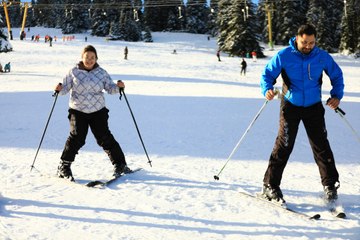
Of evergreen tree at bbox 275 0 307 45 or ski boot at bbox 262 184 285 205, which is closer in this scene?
ski boot at bbox 262 184 285 205

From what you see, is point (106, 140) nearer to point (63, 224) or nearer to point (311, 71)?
point (63, 224)

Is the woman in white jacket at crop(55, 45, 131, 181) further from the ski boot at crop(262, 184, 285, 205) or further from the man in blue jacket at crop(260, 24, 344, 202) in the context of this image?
the man in blue jacket at crop(260, 24, 344, 202)

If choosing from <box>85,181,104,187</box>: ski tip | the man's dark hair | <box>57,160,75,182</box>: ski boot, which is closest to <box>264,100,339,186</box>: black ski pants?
the man's dark hair

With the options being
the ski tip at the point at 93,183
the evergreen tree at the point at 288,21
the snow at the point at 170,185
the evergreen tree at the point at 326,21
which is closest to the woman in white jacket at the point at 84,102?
the ski tip at the point at 93,183

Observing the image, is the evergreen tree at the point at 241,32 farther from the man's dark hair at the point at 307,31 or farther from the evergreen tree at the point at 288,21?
the man's dark hair at the point at 307,31

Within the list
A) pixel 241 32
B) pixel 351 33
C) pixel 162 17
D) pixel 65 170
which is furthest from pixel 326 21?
pixel 65 170

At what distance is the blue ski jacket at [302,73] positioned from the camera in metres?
3.63

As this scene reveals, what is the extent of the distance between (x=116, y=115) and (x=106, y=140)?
5.67 metres

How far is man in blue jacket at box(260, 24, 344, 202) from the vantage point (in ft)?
11.9

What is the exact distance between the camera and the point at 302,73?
3.64m

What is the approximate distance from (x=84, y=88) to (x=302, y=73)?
8.35 feet

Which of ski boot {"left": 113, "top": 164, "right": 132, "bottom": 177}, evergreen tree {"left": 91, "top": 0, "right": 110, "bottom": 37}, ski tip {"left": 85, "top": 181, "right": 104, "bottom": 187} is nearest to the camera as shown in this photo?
ski tip {"left": 85, "top": 181, "right": 104, "bottom": 187}

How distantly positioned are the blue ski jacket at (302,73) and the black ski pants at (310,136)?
0.09 metres

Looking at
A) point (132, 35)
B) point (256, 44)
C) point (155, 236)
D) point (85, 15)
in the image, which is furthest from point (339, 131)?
point (85, 15)
